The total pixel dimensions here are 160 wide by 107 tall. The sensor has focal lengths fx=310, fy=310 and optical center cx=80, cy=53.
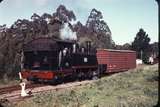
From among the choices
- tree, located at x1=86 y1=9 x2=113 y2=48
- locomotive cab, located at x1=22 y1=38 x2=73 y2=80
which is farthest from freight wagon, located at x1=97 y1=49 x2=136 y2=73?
tree, located at x1=86 y1=9 x2=113 y2=48

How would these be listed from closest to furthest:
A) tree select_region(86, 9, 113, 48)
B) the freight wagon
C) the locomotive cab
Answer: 1. the locomotive cab
2. the freight wagon
3. tree select_region(86, 9, 113, 48)

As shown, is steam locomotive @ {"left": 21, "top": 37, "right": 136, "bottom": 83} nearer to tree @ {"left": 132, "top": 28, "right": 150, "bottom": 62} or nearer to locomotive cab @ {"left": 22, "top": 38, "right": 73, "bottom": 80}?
locomotive cab @ {"left": 22, "top": 38, "right": 73, "bottom": 80}

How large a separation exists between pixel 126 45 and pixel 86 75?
4645cm

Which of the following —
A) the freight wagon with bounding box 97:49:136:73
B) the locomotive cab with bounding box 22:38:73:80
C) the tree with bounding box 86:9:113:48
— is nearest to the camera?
the locomotive cab with bounding box 22:38:73:80

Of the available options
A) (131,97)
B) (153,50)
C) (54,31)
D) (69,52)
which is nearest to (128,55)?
(54,31)

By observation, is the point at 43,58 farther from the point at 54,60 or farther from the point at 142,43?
the point at 142,43

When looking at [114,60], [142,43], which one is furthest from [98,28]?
[114,60]

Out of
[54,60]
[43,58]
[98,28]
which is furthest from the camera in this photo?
[98,28]

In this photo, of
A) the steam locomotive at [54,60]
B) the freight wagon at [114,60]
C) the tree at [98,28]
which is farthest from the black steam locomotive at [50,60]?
the tree at [98,28]

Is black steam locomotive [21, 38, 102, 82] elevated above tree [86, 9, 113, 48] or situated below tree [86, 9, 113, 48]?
below

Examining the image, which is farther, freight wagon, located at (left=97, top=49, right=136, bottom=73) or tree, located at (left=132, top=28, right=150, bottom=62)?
tree, located at (left=132, top=28, right=150, bottom=62)

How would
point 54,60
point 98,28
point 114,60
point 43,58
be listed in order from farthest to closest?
1. point 98,28
2. point 114,60
3. point 43,58
4. point 54,60

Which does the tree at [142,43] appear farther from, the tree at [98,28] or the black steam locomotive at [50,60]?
the black steam locomotive at [50,60]

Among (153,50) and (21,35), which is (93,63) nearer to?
(21,35)
